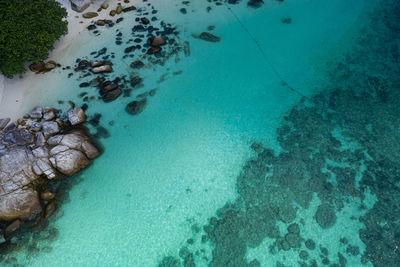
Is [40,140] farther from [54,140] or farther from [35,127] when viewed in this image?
[35,127]

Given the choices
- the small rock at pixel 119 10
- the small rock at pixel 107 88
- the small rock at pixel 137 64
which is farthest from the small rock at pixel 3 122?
the small rock at pixel 119 10

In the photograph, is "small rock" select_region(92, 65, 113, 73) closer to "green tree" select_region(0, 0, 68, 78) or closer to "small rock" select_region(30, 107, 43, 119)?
"green tree" select_region(0, 0, 68, 78)

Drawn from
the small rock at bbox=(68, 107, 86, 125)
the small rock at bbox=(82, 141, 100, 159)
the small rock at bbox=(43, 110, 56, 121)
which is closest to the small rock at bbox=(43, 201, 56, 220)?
the small rock at bbox=(82, 141, 100, 159)

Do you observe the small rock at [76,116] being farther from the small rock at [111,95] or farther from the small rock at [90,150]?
the small rock at [90,150]

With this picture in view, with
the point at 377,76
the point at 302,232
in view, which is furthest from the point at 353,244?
the point at 377,76

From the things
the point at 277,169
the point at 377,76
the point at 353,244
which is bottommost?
the point at 353,244

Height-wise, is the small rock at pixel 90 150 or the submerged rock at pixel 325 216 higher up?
the small rock at pixel 90 150

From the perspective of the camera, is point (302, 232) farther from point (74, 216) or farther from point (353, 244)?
point (74, 216)
